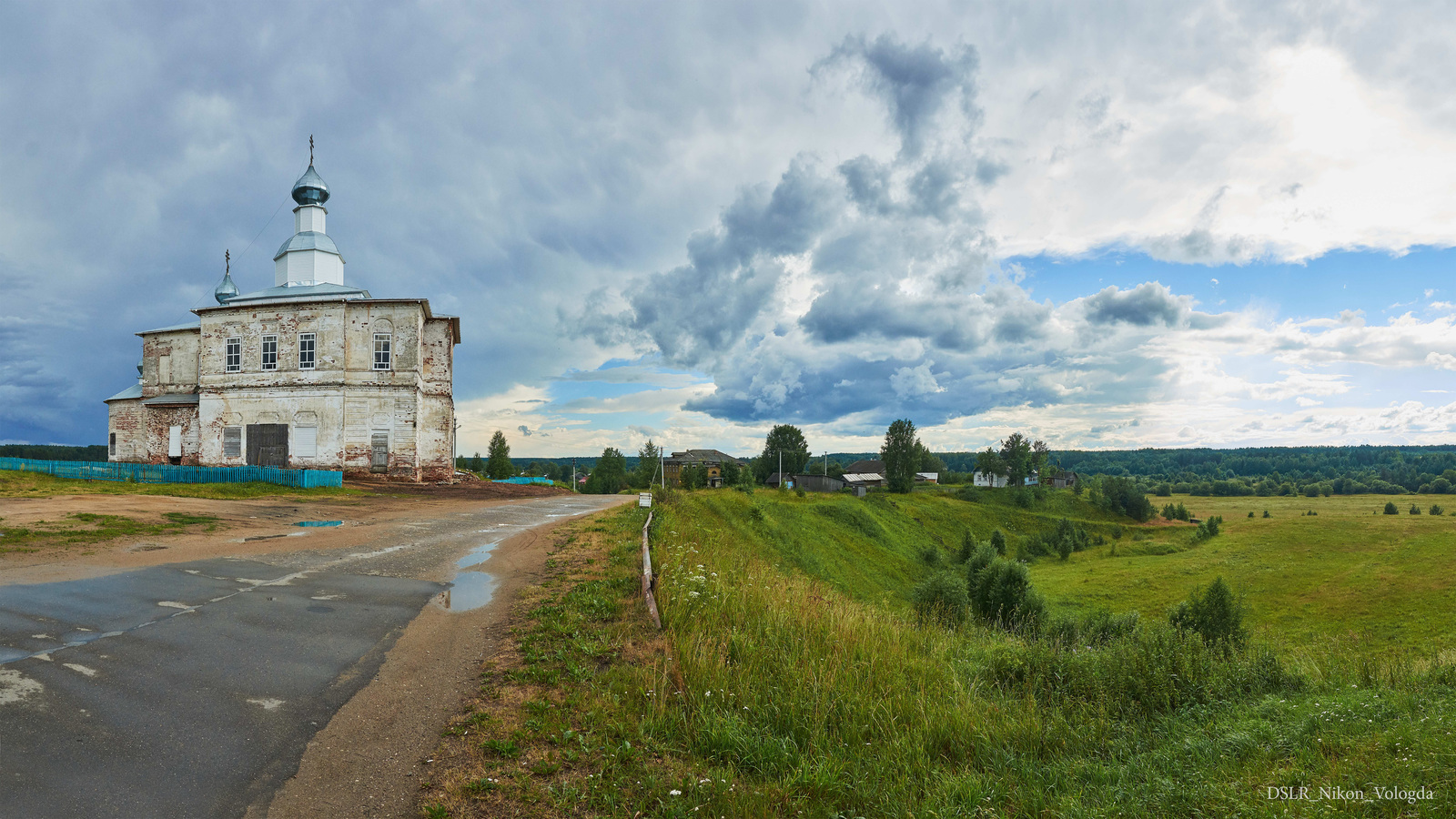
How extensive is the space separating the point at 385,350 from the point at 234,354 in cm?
957

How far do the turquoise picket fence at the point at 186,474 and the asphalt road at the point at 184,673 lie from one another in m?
19.0

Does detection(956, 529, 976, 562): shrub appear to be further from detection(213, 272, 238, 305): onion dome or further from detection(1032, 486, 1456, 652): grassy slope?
detection(213, 272, 238, 305): onion dome

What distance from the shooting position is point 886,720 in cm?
599

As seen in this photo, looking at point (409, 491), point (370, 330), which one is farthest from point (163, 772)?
point (370, 330)

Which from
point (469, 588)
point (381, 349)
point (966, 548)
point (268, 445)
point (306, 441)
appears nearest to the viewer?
point (469, 588)

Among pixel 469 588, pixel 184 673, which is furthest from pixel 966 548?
pixel 184 673

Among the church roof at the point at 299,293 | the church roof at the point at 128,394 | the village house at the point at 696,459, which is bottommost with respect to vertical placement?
the village house at the point at 696,459

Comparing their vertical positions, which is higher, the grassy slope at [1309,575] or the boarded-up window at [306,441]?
the boarded-up window at [306,441]

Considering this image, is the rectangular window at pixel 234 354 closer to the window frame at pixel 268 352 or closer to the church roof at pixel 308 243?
the window frame at pixel 268 352

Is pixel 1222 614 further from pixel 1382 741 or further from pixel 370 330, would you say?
pixel 370 330

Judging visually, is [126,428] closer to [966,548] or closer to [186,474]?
[186,474]

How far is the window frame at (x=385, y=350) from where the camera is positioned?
33594mm

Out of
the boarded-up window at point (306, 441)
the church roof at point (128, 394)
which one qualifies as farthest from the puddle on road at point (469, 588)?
the church roof at point (128, 394)

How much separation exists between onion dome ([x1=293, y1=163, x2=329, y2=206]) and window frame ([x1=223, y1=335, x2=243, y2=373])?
10.4m
